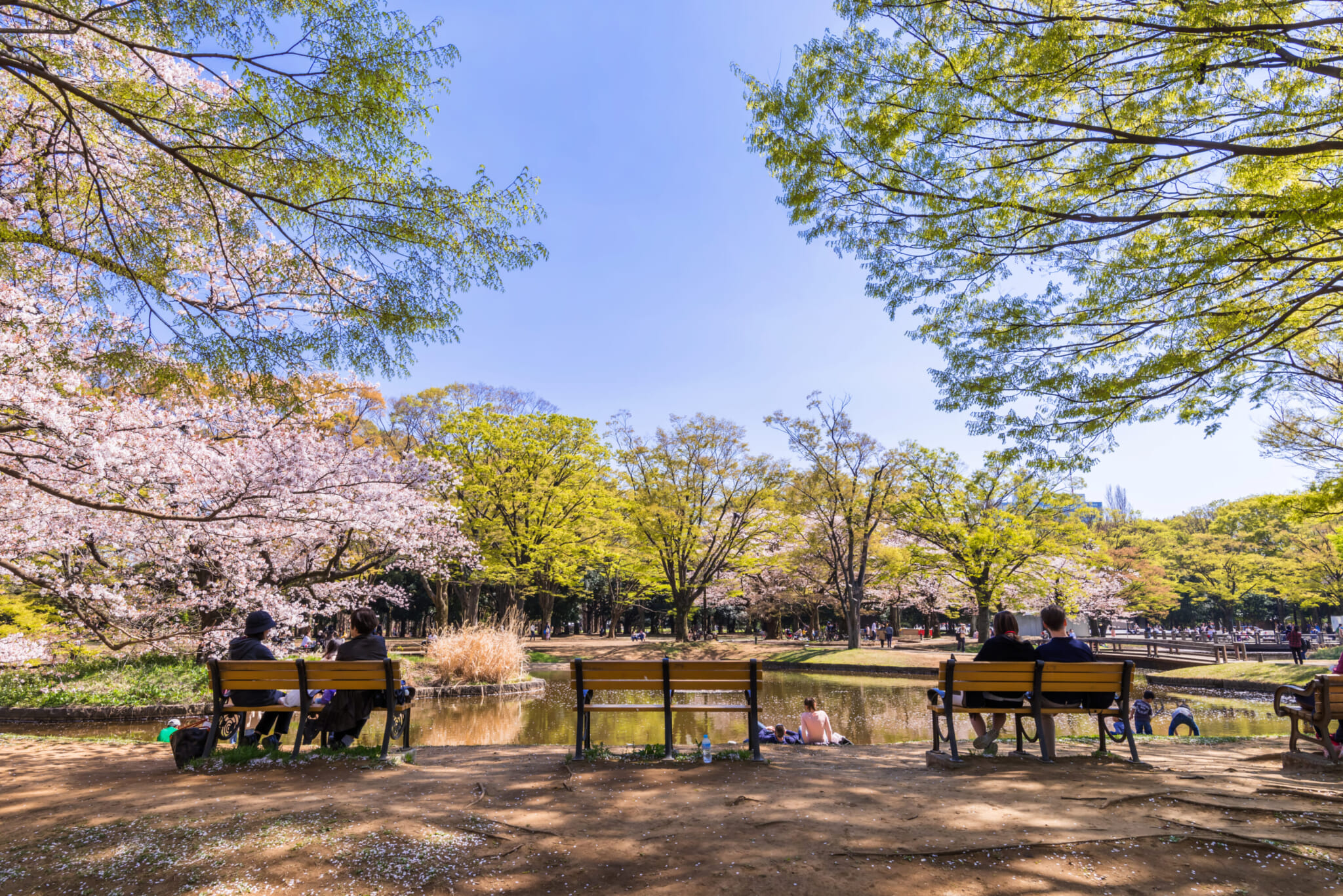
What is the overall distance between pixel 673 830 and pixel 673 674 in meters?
1.79

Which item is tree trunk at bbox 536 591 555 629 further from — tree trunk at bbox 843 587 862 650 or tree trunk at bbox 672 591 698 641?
tree trunk at bbox 843 587 862 650

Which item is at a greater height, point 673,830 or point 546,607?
point 673,830

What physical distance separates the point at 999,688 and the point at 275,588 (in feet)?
39.8

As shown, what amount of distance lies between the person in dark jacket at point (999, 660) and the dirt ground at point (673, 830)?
283 mm

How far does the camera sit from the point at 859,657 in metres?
21.4

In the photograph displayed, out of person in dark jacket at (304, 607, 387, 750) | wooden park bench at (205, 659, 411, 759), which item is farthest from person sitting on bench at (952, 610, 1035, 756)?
person in dark jacket at (304, 607, 387, 750)

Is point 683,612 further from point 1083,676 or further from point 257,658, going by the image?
point 1083,676

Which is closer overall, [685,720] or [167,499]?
[167,499]

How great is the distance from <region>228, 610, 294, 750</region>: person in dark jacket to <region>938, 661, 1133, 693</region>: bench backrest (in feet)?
17.9

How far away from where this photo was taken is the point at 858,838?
128 inches

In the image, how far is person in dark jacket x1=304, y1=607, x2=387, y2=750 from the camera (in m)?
5.40

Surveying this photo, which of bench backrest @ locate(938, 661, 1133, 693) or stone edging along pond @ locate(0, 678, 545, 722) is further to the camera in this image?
stone edging along pond @ locate(0, 678, 545, 722)

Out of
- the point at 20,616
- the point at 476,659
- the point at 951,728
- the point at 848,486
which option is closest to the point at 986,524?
the point at 848,486

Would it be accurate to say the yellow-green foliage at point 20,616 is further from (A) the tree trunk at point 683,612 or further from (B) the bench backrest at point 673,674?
(A) the tree trunk at point 683,612
